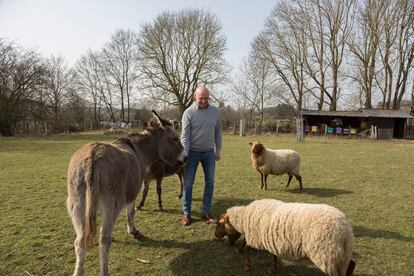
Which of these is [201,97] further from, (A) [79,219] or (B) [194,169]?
(A) [79,219]

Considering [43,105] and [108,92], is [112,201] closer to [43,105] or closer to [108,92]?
[43,105]

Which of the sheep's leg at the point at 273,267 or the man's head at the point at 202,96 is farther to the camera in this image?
the man's head at the point at 202,96

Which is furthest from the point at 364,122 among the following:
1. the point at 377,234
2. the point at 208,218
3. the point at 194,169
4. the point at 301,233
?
the point at 301,233

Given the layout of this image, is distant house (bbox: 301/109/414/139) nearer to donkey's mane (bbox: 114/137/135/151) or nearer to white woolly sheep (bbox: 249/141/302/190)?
white woolly sheep (bbox: 249/141/302/190)

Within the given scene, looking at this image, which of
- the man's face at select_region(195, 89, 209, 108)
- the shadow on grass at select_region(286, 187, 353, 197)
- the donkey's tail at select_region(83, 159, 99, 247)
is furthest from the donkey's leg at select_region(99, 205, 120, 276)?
the shadow on grass at select_region(286, 187, 353, 197)

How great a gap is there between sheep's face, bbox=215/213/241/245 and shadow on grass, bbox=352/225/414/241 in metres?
2.28

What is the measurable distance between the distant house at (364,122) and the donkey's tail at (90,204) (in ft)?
113

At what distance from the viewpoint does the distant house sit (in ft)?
115

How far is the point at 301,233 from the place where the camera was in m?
3.56

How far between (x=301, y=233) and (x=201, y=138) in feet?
8.61

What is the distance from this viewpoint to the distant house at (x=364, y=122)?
35.0m

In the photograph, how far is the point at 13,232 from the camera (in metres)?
5.33

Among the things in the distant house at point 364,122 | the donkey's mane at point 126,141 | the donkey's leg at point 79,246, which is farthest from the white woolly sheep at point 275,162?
the distant house at point 364,122

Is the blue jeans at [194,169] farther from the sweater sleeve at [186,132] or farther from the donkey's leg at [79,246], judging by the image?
the donkey's leg at [79,246]
